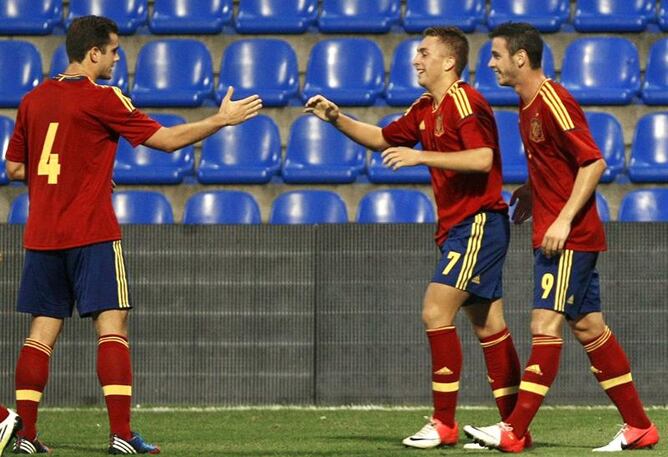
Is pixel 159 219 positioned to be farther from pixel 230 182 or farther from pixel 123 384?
pixel 123 384

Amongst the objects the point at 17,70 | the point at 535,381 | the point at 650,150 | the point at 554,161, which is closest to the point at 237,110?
the point at 554,161

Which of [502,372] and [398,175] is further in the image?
[398,175]

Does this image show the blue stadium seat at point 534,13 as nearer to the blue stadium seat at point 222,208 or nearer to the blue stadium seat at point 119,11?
the blue stadium seat at point 222,208

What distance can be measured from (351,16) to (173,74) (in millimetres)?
1538

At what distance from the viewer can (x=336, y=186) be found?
10859 mm

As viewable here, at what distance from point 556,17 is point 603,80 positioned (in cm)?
67

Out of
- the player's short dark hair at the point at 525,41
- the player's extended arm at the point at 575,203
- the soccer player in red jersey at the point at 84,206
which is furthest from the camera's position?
the player's short dark hair at the point at 525,41

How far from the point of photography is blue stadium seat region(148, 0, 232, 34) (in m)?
11.8

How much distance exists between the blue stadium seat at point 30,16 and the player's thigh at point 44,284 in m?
5.70

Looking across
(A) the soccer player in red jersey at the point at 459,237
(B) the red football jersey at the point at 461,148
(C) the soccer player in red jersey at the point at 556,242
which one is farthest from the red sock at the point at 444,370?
(B) the red football jersey at the point at 461,148

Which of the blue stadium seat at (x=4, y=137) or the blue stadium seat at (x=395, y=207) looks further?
the blue stadium seat at (x=4, y=137)

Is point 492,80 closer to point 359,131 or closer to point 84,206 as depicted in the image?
point 359,131

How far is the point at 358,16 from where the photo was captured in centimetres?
1166

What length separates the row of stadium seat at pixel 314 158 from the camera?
35.4 feet
